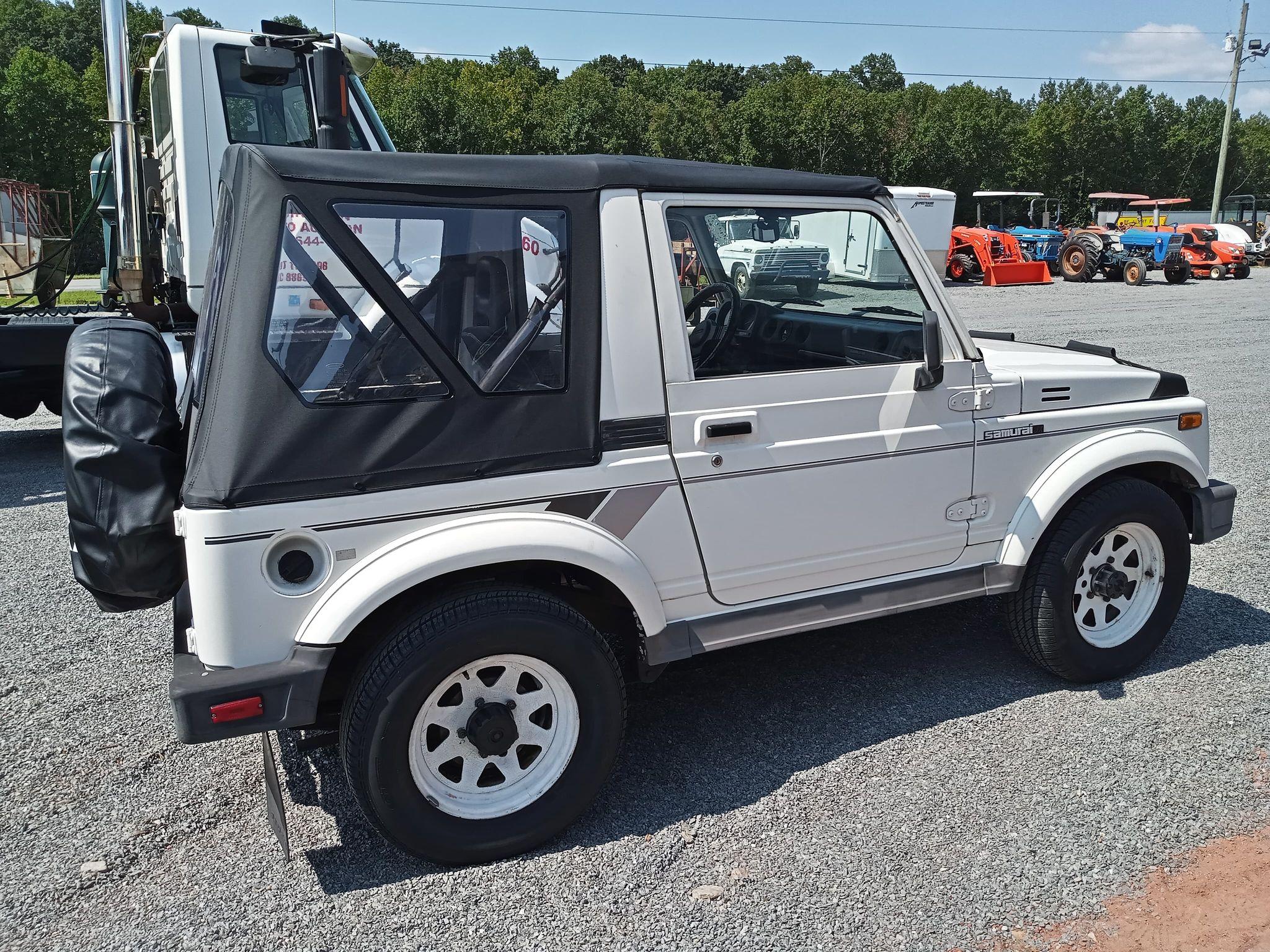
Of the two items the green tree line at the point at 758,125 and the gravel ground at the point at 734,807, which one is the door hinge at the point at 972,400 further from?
the green tree line at the point at 758,125

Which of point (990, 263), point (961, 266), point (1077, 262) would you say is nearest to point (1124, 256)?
point (1077, 262)

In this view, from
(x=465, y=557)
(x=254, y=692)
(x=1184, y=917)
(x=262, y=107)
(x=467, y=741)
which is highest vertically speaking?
(x=262, y=107)

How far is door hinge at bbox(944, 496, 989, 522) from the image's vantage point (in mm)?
3775

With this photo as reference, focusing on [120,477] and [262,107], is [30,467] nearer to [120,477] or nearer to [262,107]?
[262,107]

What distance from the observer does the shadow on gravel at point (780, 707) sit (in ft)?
10.9

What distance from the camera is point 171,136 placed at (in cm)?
709

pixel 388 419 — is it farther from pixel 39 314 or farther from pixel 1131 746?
pixel 39 314

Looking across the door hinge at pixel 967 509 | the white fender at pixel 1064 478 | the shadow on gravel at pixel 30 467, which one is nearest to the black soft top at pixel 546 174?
the door hinge at pixel 967 509

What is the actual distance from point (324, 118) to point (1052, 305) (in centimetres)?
1928

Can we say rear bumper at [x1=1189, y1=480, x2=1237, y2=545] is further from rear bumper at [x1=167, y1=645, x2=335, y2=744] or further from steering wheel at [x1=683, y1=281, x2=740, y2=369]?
rear bumper at [x1=167, y1=645, x2=335, y2=744]

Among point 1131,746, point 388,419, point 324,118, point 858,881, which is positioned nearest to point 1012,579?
point 1131,746

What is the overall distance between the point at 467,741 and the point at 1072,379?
2704 mm

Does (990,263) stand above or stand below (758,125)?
below

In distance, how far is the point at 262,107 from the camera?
6.85m
